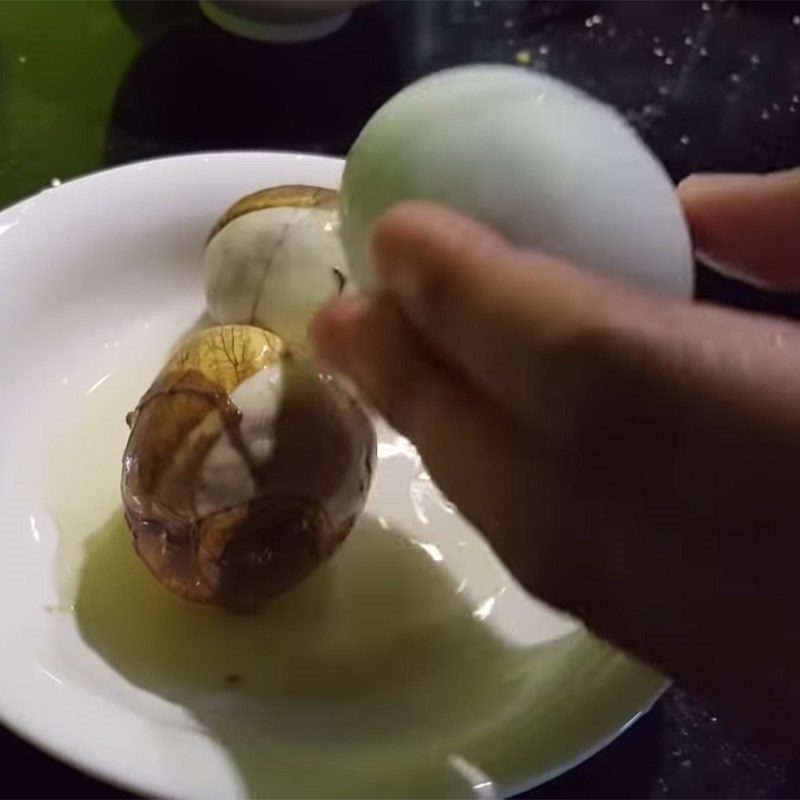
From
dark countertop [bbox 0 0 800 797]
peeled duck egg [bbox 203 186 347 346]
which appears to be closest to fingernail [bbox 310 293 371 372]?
peeled duck egg [bbox 203 186 347 346]

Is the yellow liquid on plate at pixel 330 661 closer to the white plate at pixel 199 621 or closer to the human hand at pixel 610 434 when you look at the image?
the white plate at pixel 199 621

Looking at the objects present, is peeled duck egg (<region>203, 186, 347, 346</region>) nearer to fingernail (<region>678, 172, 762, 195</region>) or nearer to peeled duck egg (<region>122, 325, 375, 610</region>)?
peeled duck egg (<region>122, 325, 375, 610</region>)

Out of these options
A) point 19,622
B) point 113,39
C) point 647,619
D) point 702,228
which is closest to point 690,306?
point 647,619

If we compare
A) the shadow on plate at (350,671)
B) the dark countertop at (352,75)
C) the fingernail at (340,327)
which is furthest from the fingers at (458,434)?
the dark countertop at (352,75)

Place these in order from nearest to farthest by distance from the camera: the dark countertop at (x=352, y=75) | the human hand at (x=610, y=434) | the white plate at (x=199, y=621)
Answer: the human hand at (x=610, y=434), the white plate at (x=199, y=621), the dark countertop at (x=352, y=75)

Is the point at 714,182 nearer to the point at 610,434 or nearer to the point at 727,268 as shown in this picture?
the point at 727,268
